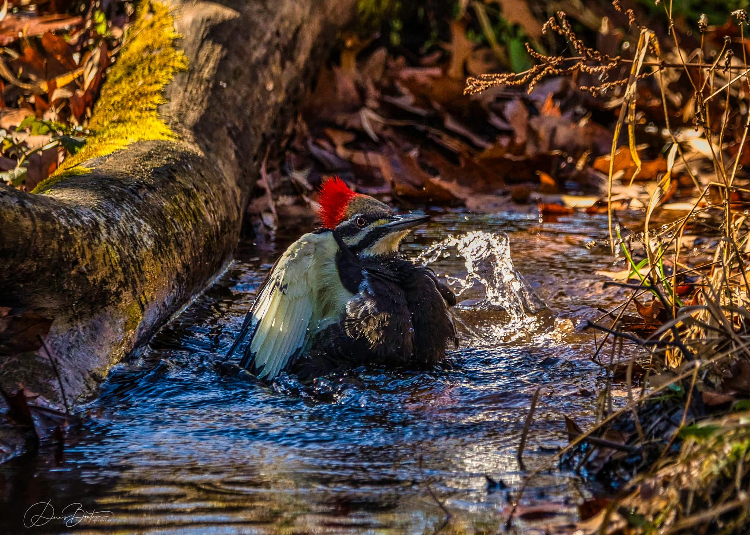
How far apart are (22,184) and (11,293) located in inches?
86.3

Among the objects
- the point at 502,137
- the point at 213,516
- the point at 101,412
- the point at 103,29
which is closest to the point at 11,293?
the point at 101,412

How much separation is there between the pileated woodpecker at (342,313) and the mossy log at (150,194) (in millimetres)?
607

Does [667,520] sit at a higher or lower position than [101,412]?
lower

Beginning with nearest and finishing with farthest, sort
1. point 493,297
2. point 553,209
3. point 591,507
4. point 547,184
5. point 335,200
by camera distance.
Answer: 1. point 591,507
2. point 335,200
3. point 493,297
4. point 553,209
5. point 547,184

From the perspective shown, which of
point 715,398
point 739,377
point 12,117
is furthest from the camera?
point 12,117

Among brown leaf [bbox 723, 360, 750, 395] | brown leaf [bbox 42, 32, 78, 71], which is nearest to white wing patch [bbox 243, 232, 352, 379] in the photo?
brown leaf [bbox 723, 360, 750, 395]

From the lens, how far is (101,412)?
3.46 metres

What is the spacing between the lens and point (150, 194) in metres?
4.55

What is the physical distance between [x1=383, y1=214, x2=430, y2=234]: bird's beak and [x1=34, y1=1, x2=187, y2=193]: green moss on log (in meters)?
1.61

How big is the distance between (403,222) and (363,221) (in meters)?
0.20

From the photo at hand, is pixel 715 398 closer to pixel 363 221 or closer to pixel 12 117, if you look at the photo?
pixel 363 221

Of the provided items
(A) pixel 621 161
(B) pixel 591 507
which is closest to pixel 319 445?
(B) pixel 591 507

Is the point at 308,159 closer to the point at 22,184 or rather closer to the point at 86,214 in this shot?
the point at 22,184

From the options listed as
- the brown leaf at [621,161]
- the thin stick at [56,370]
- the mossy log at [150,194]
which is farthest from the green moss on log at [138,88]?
the brown leaf at [621,161]
